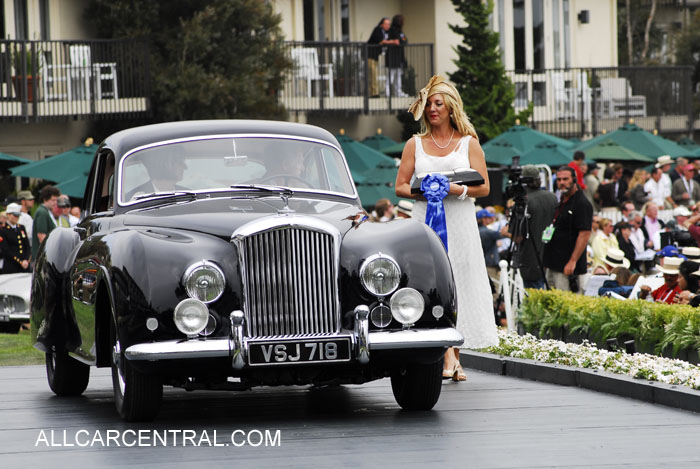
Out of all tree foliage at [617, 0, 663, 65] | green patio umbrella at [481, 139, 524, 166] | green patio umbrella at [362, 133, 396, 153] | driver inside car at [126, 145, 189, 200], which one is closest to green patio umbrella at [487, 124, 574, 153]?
green patio umbrella at [481, 139, 524, 166]

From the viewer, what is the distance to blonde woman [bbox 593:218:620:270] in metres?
21.3

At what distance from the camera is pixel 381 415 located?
8.85m

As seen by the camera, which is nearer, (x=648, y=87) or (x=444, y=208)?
(x=444, y=208)

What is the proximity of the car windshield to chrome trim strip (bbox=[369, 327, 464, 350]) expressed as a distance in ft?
5.78

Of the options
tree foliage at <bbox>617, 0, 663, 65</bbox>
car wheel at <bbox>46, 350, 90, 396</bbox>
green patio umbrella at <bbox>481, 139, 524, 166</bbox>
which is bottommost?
car wheel at <bbox>46, 350, 90, 396</bbox>

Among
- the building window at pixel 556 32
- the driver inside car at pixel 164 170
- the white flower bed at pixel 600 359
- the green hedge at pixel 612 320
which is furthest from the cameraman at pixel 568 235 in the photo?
the building window at pixel 556 32

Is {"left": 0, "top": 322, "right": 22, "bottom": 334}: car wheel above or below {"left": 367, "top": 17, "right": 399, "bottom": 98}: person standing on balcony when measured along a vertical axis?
below

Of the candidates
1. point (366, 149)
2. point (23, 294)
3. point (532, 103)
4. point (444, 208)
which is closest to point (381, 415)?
point (444, 208)

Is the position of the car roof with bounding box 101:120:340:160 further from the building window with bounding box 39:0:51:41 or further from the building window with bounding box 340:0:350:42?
the building window with bounding box 340:0:350:42

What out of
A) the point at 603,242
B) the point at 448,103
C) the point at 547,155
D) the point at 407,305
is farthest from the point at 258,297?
the point at 547,155

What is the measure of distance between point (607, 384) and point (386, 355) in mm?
2421

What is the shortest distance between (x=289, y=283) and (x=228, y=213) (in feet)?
2.62

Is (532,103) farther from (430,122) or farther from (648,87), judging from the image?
(430,122)

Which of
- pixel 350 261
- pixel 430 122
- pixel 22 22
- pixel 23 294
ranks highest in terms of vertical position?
pixel 22 22
